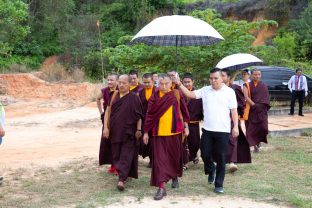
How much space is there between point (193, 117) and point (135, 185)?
151 cm

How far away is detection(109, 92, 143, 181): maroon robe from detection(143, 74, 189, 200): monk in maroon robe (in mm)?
367

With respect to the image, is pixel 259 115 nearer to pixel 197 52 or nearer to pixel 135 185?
pixel 135 185

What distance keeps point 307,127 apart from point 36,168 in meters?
7.16

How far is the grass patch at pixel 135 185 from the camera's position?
18.7 feet

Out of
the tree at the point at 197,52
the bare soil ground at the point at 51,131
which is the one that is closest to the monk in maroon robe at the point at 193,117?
the bare soil ground at the point at 51,131

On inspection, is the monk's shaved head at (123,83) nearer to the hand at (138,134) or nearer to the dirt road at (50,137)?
the hand at (138,134)

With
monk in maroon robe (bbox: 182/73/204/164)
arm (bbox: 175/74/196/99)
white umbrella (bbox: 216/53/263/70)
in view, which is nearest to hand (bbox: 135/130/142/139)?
arm (bbox: 175/74/196/99)

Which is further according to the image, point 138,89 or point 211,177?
point 138,89

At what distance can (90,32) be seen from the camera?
95.0 ft

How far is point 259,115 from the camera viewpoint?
29.4 ft

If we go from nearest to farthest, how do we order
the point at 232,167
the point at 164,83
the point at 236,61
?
1. the point at 164,83
2. the point at 232,167
3. the point at 236,61

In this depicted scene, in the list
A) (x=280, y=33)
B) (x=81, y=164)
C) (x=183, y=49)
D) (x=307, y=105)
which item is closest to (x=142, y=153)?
(x=81, y=164)

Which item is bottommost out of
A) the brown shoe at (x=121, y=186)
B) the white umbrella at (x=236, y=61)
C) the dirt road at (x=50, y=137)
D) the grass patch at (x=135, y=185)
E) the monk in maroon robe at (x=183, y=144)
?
the dirt road at (x=50, y=137)

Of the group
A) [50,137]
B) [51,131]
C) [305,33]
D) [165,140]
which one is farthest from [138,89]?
[305,33]
